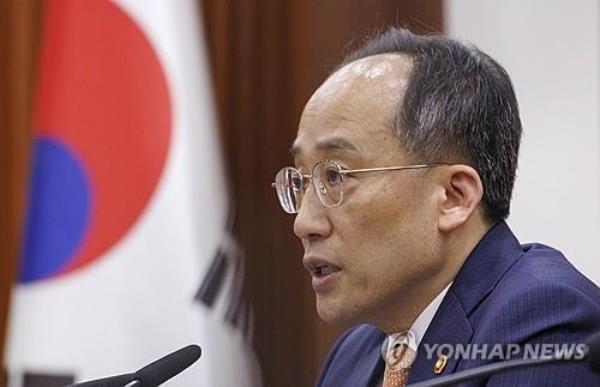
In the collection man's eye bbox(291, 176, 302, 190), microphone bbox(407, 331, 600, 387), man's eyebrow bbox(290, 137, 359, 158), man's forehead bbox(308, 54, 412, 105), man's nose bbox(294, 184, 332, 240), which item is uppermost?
man's forehead bbox(308, 54, 412, 105)

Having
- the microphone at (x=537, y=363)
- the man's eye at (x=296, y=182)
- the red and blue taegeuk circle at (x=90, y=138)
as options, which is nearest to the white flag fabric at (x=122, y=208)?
the red and blue taegeuk circle at (x=90, y=138)

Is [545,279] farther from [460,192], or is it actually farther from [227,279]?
[227,279]

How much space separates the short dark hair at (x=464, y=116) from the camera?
1542 mm

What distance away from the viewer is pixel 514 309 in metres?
1.40

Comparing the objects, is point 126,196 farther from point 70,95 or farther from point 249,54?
point 249,54

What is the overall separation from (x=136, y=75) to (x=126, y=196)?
27 centimetres

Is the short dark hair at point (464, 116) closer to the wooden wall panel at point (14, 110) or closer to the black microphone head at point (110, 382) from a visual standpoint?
the black microphone head at point (110, 382)

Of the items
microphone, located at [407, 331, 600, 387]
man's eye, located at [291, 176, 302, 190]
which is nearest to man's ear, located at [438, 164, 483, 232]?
man's eye, located at [291, 176, 302, 190]

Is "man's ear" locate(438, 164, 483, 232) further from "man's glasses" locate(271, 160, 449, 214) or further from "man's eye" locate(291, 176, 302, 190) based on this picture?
"man's eye" locate(291, 176, 302, 190)

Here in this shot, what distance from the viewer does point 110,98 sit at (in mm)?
2543

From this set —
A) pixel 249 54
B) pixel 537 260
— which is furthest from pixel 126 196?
pixel 537 260

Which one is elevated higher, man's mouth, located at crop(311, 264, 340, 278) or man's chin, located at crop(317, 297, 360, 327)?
man's mouth, located at crop(311, 264, 340, 278)

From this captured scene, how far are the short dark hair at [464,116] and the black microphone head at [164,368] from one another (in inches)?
16.1

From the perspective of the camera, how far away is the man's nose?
155 centimetres
